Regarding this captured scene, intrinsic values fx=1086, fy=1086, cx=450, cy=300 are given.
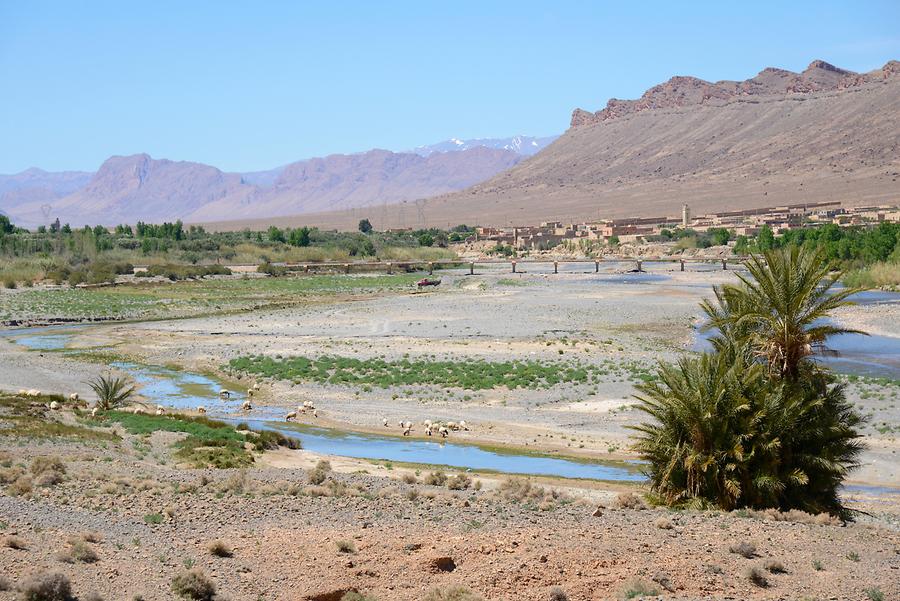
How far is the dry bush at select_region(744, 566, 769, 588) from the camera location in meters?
11.1

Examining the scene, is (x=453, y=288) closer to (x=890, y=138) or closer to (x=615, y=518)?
(x=615, y=518)

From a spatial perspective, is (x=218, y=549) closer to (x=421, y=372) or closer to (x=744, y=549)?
(x=744, y=549)

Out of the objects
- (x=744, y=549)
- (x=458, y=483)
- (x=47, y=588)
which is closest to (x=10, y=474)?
(x=47, y=588)

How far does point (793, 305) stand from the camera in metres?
15.9

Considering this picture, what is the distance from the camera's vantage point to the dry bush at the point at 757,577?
11148 mm

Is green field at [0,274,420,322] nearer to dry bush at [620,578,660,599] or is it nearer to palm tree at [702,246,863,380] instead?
palm tree at [702,246,863,380]

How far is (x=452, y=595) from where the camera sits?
34.7 feet

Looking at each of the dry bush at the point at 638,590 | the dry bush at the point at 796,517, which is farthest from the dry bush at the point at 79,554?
the dry bush at the point at 796,517

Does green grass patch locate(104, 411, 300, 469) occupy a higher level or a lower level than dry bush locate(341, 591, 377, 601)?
lower

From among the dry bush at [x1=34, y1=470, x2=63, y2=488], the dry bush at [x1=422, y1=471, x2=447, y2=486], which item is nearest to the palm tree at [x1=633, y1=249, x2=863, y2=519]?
the dry bush at [x1=422, y1=471, x2=447, y2=486]

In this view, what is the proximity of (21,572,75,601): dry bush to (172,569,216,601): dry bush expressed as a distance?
3.33 ft

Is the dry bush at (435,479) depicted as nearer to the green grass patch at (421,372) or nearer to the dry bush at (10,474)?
the dry bush at (10,474)

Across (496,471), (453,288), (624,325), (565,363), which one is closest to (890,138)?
(453,288)

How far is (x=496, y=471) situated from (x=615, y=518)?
21.8ft
